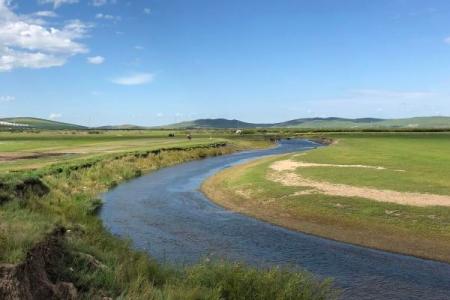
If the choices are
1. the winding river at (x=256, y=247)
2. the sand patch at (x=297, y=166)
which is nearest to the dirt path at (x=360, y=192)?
the sand patch at (x=297, y=166)

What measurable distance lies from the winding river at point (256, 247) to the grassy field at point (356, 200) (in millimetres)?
1481

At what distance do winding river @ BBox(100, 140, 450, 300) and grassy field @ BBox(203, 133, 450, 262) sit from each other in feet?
4.86

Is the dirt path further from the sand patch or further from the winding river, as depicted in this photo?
the winding river

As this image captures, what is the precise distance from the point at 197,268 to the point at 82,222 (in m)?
10.4

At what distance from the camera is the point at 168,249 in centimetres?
2217

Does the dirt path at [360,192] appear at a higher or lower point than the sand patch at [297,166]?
lower

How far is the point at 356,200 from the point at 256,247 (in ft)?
33.1

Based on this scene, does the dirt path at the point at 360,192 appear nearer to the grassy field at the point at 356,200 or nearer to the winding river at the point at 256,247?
the grassy field at the point at 356,200

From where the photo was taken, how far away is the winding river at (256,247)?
56.7 feet

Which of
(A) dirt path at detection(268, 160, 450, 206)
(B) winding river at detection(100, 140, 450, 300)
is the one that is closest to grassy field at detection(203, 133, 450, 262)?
(A) dirt path at detection(268, 160, 450, 206)

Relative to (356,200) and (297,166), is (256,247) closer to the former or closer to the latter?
(356,200)

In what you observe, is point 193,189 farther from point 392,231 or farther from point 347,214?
point 392,231

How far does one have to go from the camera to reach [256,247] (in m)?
22.4

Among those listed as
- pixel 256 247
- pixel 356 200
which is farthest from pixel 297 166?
pixel 256 247
